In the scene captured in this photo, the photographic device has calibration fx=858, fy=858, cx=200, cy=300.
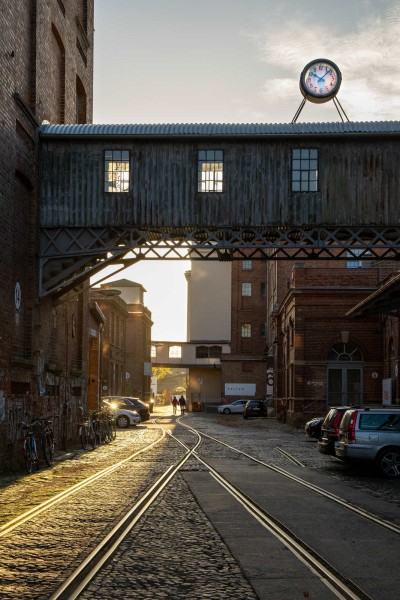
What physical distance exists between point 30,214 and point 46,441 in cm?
611

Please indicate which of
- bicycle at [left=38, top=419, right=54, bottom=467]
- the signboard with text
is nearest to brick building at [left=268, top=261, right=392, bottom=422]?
bicycle at [left=38, top=419, right=54, bottom=467]

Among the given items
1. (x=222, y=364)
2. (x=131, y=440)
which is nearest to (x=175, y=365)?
(x=222, y=364)

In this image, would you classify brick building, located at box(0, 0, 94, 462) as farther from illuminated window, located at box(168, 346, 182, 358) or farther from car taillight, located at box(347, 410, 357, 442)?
illuminated window, located at box(168, 346, 182, 358)

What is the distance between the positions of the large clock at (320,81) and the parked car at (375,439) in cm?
1144

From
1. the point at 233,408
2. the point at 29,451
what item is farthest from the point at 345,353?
the point at 233,408

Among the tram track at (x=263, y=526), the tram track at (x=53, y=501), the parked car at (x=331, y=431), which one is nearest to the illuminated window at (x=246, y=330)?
the parked car at (x=331, y=431)

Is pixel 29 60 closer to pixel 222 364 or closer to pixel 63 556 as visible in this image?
pixel 63 556

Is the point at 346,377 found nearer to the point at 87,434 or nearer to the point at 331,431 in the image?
the point at 87,434

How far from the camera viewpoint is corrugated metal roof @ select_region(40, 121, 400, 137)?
23.8 m

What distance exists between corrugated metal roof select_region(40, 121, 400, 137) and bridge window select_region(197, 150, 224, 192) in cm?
67

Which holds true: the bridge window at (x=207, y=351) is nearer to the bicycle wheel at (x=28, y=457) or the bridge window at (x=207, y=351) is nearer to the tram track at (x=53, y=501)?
the tram track at (x=53, y=501)

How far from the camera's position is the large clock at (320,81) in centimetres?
2656

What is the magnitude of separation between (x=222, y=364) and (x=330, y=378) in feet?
130

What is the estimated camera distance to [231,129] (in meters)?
24.1
